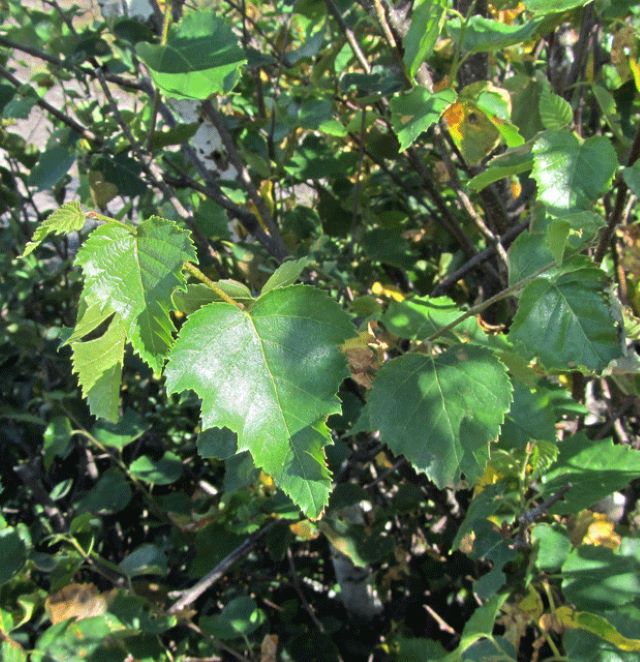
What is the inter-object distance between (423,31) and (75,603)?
1.28 metres

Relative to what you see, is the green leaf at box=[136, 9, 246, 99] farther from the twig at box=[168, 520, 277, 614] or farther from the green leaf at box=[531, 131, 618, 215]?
the twig at box=[168, 520, 277, 614]

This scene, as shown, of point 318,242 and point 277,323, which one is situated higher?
point 277,323

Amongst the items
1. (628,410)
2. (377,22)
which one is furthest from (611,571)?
(377,22)

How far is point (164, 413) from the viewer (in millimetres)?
2441

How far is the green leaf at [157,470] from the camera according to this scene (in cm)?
183

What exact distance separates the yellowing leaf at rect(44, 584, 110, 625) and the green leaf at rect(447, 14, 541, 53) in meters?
1.30

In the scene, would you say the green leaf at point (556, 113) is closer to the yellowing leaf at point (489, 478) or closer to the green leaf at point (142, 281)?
the yellowing leaf at point (489, 478)

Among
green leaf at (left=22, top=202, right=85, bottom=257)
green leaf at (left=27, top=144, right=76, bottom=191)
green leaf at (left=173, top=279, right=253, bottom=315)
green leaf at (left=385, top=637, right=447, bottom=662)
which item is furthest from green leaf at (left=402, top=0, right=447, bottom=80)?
green leaf at (left=385, top=637, right=447, bottom=662)

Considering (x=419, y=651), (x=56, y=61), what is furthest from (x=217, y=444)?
(x=56, y=61)

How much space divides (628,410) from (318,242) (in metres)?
0.87

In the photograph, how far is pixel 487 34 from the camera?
1.28 metres

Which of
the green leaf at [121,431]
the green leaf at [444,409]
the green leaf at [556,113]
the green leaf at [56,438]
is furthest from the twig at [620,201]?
the green leaf at [56,438]

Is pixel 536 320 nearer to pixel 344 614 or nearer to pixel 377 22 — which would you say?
pixel 377 22

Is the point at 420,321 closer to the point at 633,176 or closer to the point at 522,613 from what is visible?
the point at 633,176
